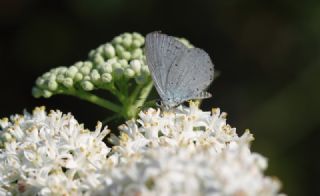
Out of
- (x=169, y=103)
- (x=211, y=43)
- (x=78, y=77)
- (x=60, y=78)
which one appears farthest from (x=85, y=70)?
(x=211, y=43)

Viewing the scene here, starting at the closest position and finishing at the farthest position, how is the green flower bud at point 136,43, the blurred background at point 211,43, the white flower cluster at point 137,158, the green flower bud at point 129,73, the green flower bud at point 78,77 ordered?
the white flower cluster at point 137,158 → the green flower bud at point 129,73 → the green flower bud at point 78,77 → the green flower bud at point 136,43 → the blurred background at point 211,43

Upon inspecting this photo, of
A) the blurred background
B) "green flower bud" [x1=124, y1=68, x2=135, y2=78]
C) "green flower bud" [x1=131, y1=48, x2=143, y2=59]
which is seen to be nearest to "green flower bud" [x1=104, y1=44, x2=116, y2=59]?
"green flower bud" [x1=131, y1=48, x2=143, y2=59]

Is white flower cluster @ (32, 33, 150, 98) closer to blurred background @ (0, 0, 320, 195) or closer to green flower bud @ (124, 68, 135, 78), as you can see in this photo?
green flower bud @ (124, 68, 135, 78)

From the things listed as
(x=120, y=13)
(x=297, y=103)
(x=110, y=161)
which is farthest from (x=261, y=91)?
(x=110, y=161)

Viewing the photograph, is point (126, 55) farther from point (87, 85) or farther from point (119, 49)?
point (87, 85)

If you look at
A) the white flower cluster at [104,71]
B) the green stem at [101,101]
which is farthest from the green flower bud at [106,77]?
the green stem at [101,101]

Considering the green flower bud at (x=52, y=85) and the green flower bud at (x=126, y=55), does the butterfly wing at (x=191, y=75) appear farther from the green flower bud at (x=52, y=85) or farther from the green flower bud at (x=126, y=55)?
the green flower bud at (x=52, y=85)
